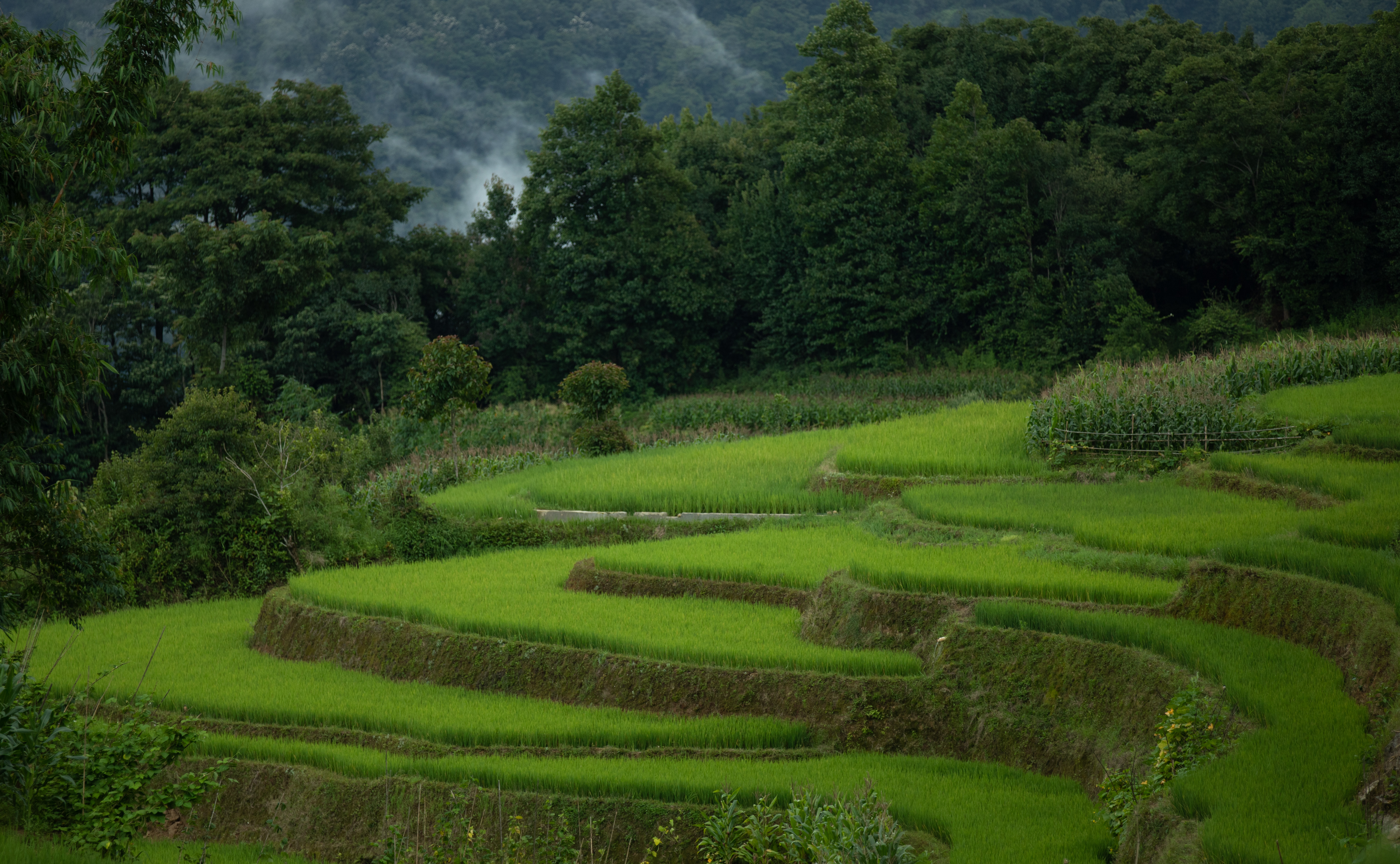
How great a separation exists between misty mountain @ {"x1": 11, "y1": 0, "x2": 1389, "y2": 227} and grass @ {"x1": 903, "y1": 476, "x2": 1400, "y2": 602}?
74.3 m

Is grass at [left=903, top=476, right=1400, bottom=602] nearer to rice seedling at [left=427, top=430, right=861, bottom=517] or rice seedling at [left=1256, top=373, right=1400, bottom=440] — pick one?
rice seedling at [left=1256, top=373, right=1400, bottom=440]

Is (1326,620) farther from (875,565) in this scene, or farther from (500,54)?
(500,54)

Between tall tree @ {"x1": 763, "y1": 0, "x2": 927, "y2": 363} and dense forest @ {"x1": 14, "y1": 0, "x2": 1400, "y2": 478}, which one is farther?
tall tree @ {"x1": 763, "y1": 0, "x2": 927, "y2": 363}

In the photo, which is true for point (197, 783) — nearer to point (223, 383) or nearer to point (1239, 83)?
point (223, 383)

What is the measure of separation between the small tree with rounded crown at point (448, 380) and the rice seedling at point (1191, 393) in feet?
40.6

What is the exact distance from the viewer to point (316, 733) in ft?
33.4

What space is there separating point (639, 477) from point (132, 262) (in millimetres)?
12583

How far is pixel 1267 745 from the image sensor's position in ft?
21.3

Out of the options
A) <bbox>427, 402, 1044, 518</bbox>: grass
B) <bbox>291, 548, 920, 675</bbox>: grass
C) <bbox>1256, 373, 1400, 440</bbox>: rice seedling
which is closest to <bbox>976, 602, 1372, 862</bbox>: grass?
<bbox>291, 548, 920, 675</bbox>: grass

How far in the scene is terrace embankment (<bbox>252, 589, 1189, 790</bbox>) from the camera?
824 cm

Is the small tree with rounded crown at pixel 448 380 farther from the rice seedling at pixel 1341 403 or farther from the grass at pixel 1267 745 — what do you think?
the grass at pixel 1267 745

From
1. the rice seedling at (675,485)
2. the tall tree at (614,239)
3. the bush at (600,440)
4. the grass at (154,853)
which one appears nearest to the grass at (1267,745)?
the grass at (154,853)

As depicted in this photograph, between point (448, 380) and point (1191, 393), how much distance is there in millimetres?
15352

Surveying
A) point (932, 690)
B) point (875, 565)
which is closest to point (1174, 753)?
point (932, 690)
